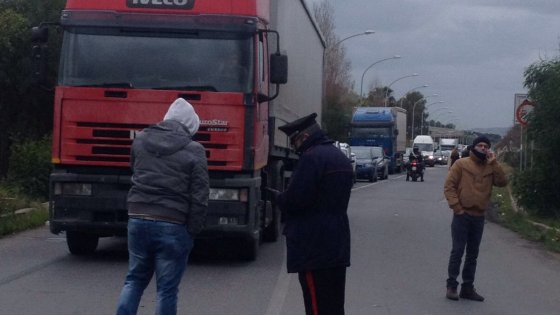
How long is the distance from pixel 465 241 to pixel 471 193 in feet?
1.74

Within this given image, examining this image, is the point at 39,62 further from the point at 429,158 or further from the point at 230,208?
the point at 429,158

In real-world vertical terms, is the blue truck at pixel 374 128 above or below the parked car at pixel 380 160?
above

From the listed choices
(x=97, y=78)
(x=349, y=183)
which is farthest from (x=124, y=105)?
(x=349, y=183)

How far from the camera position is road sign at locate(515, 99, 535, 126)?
2333 centimetres

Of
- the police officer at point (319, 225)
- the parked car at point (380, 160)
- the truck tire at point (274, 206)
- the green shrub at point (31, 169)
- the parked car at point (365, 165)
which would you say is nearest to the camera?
the police officer at point (319, 225)

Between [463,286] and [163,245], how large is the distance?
4.83 metres

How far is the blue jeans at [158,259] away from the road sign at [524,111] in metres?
16.8

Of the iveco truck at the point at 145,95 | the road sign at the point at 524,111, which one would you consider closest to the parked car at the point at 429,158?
the road sign at the point at 524,111

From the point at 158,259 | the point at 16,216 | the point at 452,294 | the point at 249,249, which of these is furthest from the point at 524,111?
the point at 158,259

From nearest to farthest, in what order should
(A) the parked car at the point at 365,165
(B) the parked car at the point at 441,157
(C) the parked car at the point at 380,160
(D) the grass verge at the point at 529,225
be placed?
1. (D) the grass verge at the point at 529,225
2. (A) the parked car at the point at 365,165
3. (C) the parked car at the point at 380,160
4. (B) the parked car at the point at 441,157

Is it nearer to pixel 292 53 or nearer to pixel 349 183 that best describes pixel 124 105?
pixel 292 53

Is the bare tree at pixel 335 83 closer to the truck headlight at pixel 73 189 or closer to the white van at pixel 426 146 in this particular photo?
the white van at pixel 426 146

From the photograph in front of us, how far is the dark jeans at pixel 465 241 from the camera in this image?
11133mm

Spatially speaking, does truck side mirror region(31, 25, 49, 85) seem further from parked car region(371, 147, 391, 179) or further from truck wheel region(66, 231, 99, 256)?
parked car region(371, 147, 391, 179)
